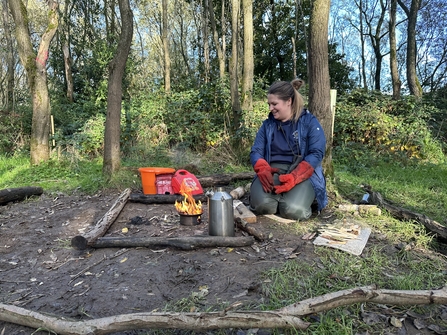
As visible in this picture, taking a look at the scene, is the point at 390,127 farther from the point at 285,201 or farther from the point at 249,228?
the point at 249,228

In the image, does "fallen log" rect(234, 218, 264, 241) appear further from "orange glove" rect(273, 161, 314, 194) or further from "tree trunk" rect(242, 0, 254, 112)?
"tree trunk" rect(242, 0, 254, 112)

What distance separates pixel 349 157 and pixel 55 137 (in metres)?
8.79

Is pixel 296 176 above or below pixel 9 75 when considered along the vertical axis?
below

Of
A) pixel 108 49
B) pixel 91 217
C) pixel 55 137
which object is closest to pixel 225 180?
pixel 91 217

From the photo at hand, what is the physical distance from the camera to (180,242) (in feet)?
10.7

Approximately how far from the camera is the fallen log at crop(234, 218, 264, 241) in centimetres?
347


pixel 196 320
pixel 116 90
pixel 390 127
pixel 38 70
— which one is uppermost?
pixel 38 70

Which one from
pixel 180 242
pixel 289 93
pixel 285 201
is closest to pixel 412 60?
pixel 289 93

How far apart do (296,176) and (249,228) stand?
31.4 inches

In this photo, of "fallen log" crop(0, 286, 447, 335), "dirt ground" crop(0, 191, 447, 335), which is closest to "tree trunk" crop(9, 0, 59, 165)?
"dirt ground" crop(0, 191, 447, 335)

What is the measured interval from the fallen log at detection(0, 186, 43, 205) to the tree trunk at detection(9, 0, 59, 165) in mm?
2812

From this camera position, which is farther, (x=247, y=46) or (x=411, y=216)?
(x=247, y=46)

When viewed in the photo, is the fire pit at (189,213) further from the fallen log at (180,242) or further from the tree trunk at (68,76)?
the tree trunk at (68,76)

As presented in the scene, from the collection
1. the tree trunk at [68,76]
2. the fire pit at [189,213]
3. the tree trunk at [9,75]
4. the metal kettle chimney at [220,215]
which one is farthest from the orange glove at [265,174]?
the tree trunk at [68,76]
